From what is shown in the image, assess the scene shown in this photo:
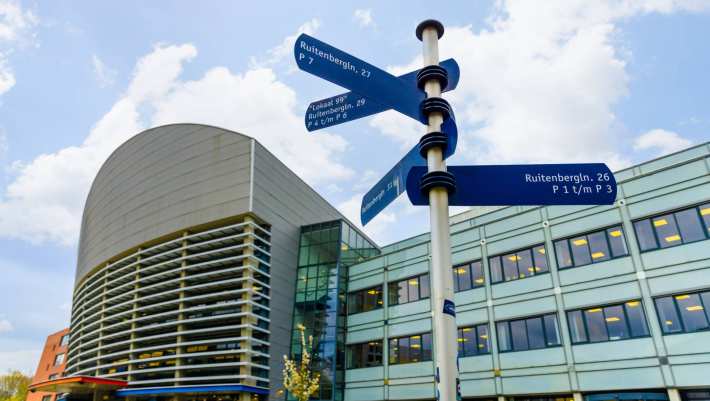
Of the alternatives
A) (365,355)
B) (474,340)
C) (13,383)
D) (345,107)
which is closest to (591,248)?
(474,340)

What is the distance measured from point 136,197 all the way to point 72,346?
1867 centimetres

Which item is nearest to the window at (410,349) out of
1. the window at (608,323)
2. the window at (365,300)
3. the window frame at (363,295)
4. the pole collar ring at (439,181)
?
the window frame at (363,295)

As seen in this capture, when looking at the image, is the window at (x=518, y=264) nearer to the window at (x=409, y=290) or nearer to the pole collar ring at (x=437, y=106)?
the window at (x=409, y=290)

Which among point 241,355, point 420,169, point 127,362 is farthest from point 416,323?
point 420,169

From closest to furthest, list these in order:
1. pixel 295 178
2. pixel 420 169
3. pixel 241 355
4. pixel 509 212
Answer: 1. pixel 420 169
2. pixel 509 212
3. pixel 241 355
4. pixel 295 178

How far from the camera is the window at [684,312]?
859 inches

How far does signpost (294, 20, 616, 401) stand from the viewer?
210 inches

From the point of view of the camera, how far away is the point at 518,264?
95.7ft

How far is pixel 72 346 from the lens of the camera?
5222cm

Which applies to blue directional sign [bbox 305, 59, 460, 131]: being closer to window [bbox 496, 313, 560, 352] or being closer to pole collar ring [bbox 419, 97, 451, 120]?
pole collar ring [bbox 419, 97, 451, 120]

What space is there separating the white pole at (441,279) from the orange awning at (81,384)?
1480 inches

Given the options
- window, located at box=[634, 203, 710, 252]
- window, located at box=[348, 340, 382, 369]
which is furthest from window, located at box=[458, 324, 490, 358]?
window, located at box=[634, 203, 710, 252]

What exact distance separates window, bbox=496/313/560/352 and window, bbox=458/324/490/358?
91cm

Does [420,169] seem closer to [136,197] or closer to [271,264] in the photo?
[271,264]
